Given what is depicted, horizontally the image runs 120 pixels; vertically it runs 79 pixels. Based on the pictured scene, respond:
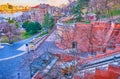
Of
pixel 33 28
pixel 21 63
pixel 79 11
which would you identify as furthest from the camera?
pixel 33 28

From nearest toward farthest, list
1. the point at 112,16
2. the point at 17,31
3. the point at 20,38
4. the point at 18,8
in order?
the point at 112,16 → the point at 20,38 → the point at 17,31 → the point at 18,8

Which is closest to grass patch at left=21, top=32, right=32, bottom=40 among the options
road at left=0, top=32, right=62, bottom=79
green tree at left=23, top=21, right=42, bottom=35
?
green tree at left=23, top=21, right=42, bottom=35

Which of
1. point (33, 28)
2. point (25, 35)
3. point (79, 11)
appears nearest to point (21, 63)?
point (79, 11)

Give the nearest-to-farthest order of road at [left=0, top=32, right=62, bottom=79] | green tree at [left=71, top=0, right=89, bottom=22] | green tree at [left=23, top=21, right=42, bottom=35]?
1. road at [left=0, top=32, right=62, bottom=79]
2. green tree at [left=71, top=0, right=89, bottom=22]
3. green tree at [left=23, top=21, right=42, bottom=35]

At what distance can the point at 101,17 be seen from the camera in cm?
1931

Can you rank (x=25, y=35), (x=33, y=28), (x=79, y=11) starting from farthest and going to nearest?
1. (x=33, y=28)
2. (x=25, y=35)
3. (x=79, y=11)

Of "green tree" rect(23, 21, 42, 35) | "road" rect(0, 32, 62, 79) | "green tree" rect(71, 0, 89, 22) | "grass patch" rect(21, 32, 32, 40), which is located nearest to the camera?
"road" rect(0, 32, 62, 79)

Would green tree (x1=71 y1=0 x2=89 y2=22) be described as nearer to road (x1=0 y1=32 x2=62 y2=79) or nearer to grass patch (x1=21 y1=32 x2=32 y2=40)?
road (x1=0 y1=32 x2=62 y2=79)

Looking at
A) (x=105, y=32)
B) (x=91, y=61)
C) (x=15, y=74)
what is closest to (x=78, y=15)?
(x=105, y=32)

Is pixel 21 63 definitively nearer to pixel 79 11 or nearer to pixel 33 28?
pixel 79 11

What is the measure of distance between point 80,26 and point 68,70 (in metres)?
7.17

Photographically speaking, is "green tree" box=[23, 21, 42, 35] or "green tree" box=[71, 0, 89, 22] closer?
"green tree" box=[71, 0, 89, 22]

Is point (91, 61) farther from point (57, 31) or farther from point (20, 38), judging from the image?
point (20, 38)

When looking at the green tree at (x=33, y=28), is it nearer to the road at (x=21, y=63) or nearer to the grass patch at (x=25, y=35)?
the grass patch at (x=25, y=35)
